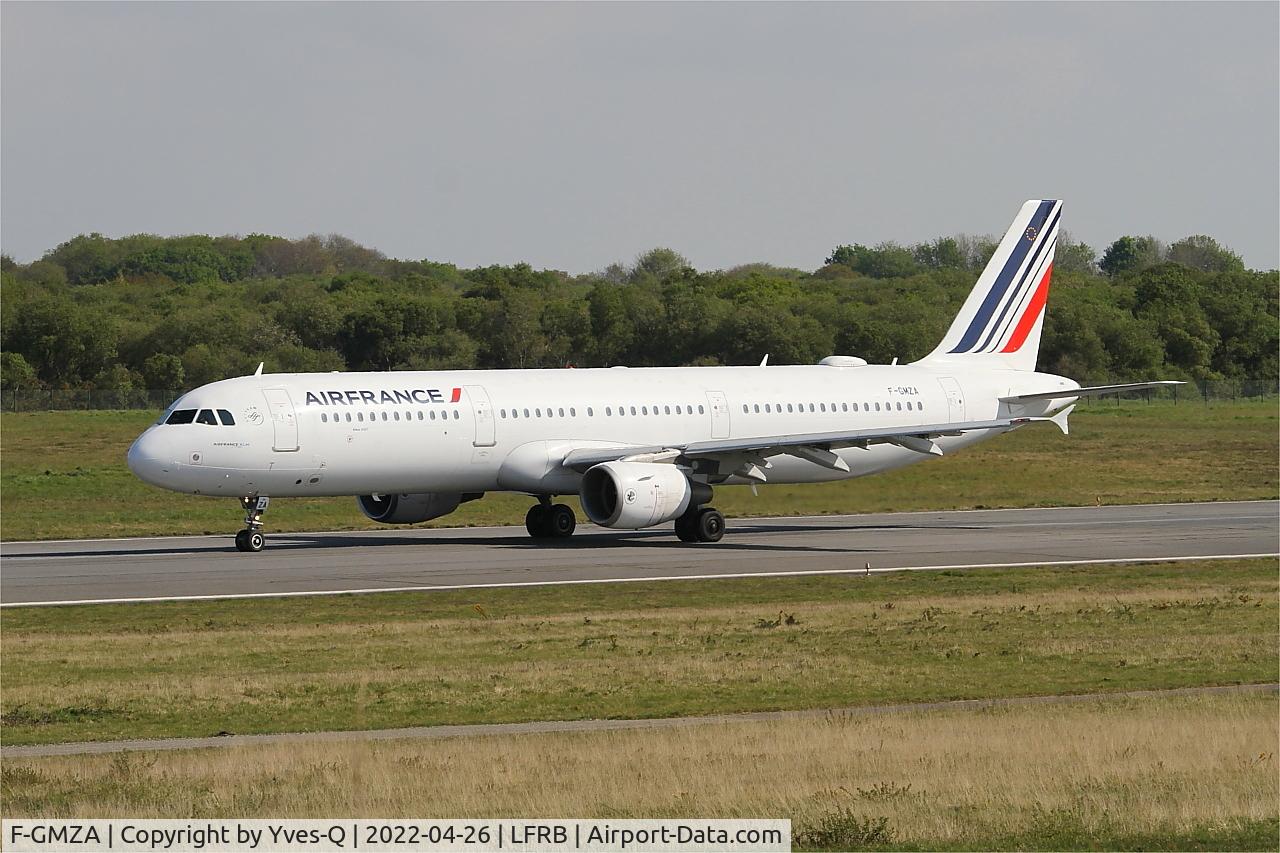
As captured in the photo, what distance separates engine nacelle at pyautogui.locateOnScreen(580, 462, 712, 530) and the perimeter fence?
182ft

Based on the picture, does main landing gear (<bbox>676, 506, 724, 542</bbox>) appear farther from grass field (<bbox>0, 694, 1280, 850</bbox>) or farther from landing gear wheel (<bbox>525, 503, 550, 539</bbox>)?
grass field (<bbox>0, 694, 1280, 850</bbox>)

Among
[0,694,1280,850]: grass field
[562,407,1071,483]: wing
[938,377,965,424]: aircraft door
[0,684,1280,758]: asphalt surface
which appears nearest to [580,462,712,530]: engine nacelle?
[562,407,1071,483]: wing

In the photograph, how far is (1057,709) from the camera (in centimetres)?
2131

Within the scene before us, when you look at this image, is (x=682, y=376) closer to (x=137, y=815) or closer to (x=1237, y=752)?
(x=1237, y=752)

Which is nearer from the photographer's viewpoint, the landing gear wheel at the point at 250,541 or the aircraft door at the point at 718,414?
the landing gear wheel at the point at 250,541

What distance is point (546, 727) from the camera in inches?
808

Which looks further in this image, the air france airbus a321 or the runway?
the air france airbus a321

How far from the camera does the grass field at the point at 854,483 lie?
52.2 m

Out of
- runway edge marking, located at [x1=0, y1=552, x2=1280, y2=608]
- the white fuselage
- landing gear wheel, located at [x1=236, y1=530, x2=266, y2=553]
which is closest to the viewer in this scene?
runway edge marking, located at [x1=0, y1=552, x2=1280, y2=608]

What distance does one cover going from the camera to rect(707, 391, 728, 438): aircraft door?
4725cm

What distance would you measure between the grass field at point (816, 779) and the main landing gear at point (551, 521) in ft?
83.7

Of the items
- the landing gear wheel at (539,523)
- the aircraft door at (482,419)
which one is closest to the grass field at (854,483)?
the landing gear wheel at (539,523)

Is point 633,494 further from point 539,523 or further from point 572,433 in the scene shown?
point 539,523

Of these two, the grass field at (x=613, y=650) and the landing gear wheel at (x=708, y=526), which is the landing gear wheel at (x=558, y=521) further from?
the grass field at (x=613, y=650)
